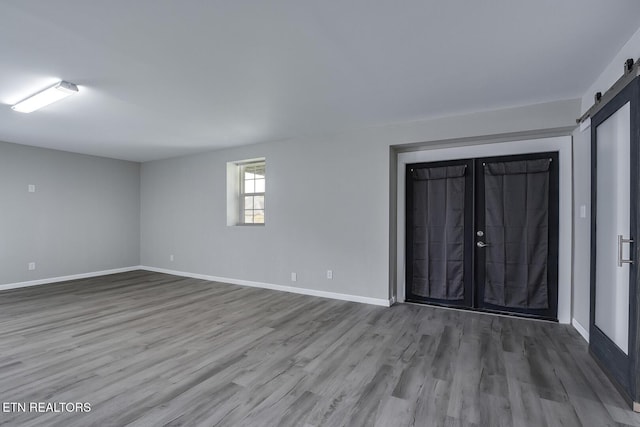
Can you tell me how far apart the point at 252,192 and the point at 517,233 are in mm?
4275

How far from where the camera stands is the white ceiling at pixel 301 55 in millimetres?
1847

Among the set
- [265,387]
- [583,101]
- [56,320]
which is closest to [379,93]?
[583,101]

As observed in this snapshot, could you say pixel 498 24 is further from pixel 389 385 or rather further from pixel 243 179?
pixel 243 179

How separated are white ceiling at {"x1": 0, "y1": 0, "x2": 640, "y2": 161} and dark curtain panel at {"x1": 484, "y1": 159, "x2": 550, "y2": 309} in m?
0.87

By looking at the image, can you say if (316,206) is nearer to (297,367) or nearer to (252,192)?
Result: (252,192)

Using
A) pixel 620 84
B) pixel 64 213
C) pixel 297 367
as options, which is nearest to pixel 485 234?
pixel 620 84

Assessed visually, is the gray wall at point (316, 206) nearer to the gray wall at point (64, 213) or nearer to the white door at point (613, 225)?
the white door at point (613, 225)

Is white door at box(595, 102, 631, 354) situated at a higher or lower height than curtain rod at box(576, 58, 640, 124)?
lower

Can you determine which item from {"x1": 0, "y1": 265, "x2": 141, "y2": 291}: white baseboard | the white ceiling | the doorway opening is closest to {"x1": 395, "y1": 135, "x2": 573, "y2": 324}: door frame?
the doorway opening

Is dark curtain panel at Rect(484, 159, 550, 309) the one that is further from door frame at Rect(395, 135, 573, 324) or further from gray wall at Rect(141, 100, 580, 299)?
gray wall at Rect(141, 100, 580, 299)

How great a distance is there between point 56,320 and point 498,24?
203 inches

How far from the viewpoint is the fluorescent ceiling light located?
2.81 m

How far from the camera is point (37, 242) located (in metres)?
5.36

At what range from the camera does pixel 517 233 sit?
3637mm
